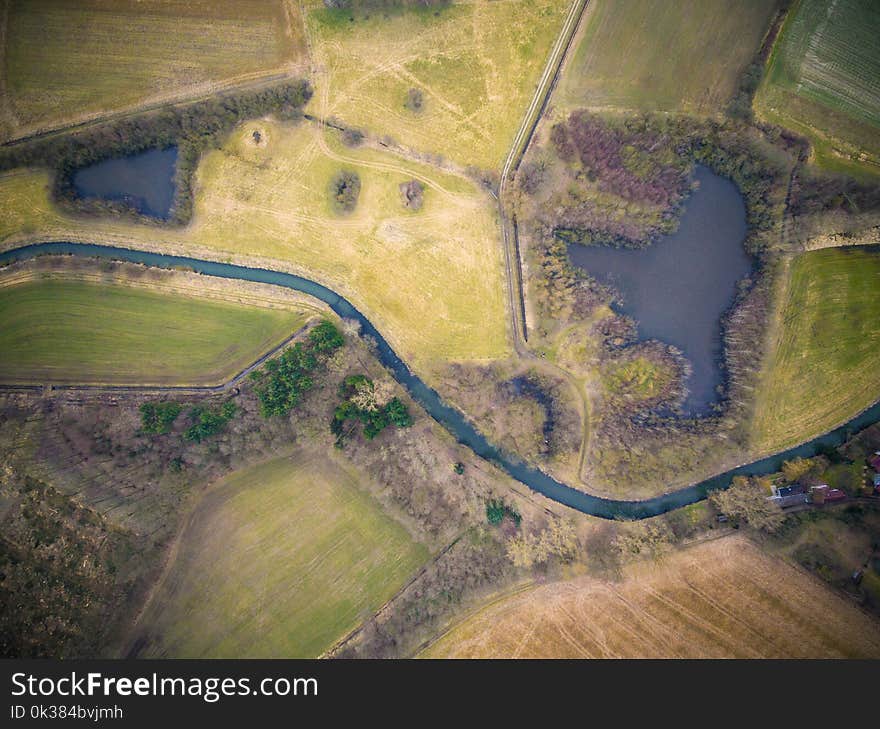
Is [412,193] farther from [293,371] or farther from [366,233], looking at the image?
[293,371]

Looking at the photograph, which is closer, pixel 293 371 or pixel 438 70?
pixel 293 371

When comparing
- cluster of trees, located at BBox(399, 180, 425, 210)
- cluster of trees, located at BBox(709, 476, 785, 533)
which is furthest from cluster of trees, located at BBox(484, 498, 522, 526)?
cluster of trees, located at BBox(399, 180, 425, 210)

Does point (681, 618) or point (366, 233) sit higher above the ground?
point (366, 233)

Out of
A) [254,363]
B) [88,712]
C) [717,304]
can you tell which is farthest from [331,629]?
[717,304]

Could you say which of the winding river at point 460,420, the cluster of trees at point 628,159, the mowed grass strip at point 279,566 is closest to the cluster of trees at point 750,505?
the winding river at point 460,420

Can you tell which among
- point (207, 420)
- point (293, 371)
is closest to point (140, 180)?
point (293, 371)

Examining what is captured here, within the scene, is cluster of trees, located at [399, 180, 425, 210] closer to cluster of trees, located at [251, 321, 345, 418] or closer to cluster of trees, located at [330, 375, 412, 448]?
cluster of trees, located at [251, 321, 345, 418]

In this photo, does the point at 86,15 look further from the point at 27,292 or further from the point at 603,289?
the point at 603,289
